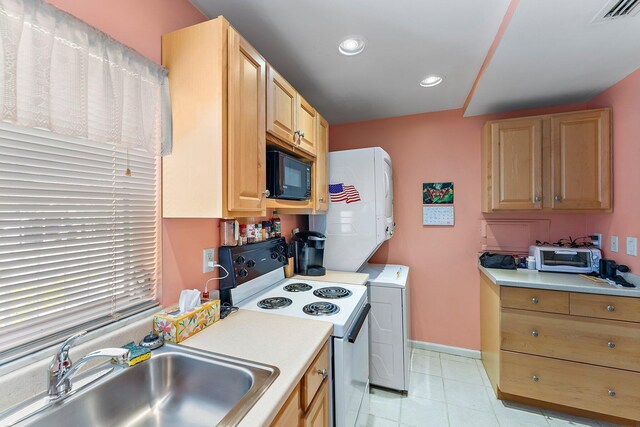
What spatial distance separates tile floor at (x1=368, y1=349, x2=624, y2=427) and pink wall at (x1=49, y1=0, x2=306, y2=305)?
5.34ft

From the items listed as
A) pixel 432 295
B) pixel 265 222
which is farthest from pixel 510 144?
pixel 265 222

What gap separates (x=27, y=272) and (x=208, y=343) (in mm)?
632

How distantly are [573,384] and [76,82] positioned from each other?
316cm

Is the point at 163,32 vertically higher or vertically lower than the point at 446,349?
higher

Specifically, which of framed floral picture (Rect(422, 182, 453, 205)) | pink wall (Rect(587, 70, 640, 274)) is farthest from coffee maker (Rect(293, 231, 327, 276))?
pink wall (Rect(587, 70, 640, 274))

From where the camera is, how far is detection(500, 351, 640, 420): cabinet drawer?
5.64 feet

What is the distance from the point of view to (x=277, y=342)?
112 cm

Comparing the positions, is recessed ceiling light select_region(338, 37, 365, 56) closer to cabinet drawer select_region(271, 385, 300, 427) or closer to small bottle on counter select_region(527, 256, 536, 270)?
cabinet drawer select_region(271, 385, 300, 427)

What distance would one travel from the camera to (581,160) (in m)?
2.06

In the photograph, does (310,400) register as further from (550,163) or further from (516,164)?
(550,163)

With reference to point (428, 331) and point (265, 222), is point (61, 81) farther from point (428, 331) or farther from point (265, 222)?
point (428, 331)

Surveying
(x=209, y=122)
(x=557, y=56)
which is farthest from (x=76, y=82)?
(x=557, y=56)

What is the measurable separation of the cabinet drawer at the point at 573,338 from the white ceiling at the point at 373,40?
1863 millimetres

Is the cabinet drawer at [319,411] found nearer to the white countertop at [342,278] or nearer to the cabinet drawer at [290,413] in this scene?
the cabinet drawer at [290,413]
